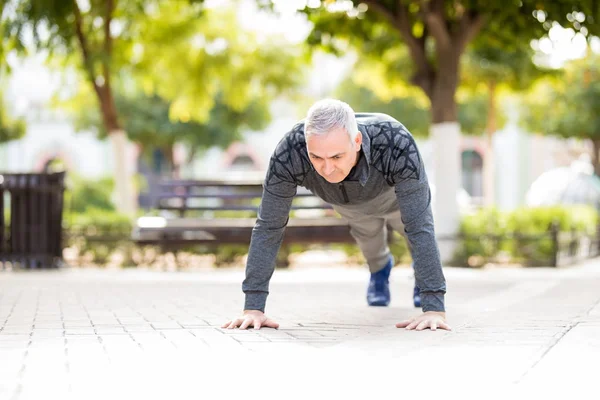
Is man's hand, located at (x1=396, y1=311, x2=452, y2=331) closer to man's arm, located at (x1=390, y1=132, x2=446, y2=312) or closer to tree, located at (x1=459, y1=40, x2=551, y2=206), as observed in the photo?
man's arm, located at (x1=390, y1=132, x2=446, y2=312)

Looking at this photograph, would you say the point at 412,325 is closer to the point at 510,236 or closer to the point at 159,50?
the point at 510,236

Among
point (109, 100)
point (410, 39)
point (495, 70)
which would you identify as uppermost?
point (495, 70)

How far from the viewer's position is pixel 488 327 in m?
5.02

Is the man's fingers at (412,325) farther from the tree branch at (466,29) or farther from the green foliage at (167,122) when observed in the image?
the green foliage at (167,122)

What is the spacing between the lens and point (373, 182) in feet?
16.1

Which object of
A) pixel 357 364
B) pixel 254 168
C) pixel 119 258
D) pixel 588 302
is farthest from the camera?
pixel 254 168

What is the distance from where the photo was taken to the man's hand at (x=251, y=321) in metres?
4.86

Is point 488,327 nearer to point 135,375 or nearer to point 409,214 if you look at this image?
point 409,214

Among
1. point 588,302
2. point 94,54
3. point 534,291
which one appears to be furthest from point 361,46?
point 588,302

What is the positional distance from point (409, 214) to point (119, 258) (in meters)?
11.1

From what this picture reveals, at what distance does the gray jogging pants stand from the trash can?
690 centimetres

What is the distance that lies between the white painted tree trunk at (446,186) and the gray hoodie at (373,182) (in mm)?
8471

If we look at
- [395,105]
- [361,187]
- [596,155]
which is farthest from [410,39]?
[395,105]

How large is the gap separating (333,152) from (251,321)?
1.10 metres
